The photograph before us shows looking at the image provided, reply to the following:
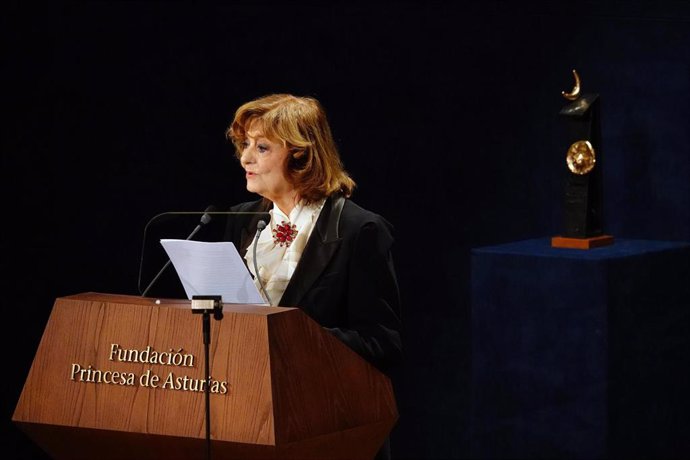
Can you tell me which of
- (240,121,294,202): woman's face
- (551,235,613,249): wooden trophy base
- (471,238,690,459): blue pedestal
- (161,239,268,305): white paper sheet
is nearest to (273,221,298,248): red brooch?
(240,121,294,202): woman's face

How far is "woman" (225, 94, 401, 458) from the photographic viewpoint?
323cm

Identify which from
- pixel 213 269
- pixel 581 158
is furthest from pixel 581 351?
pixel 213 269

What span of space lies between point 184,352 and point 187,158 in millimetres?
2244

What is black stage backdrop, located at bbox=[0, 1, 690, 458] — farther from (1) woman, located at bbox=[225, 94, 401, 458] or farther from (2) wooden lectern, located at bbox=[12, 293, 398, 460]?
(2) wooden lectern, located at bbox=[12, 293, 398, 460]

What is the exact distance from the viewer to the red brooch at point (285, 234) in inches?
132

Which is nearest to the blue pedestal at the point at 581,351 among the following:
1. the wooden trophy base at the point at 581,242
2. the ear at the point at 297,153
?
the wooden trophy base at the point at 581,242

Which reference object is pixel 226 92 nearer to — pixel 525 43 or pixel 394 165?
pixel 394 165

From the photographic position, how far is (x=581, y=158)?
4988mm

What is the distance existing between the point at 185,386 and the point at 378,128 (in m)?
2.82

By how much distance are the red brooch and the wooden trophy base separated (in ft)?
6.13

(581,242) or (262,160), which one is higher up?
(262,160)

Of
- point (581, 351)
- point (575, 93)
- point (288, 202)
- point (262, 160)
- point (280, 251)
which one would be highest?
point (575, 93)

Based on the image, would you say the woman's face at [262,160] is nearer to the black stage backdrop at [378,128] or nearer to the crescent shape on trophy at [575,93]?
the black stage backdrop at [378,128]

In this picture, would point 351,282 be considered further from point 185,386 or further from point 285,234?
point 185,386
